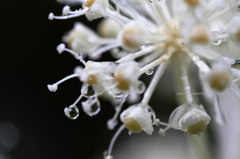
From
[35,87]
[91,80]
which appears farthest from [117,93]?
[35,87]

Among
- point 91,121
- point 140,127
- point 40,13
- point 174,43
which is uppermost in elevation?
point 40,13

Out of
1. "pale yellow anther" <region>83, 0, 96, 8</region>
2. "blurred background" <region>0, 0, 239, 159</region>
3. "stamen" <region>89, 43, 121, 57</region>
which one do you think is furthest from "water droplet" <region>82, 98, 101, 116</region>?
"blurred background" <region>0, 0, 239, 159</region>

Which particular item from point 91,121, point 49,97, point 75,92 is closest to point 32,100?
point 49,97

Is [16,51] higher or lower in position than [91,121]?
higher

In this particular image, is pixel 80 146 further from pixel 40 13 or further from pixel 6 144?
pixel 40 13

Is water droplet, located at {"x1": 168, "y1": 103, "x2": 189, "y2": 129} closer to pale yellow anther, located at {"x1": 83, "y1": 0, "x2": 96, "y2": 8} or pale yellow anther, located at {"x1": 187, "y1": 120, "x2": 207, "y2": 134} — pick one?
pale yellow anther, located at {"x1": 187, "y1": 120, "x2": 207, "y2": 134}

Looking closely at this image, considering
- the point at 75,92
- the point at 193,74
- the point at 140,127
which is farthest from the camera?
the point at 75,92

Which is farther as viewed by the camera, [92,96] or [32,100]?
[32,100]
